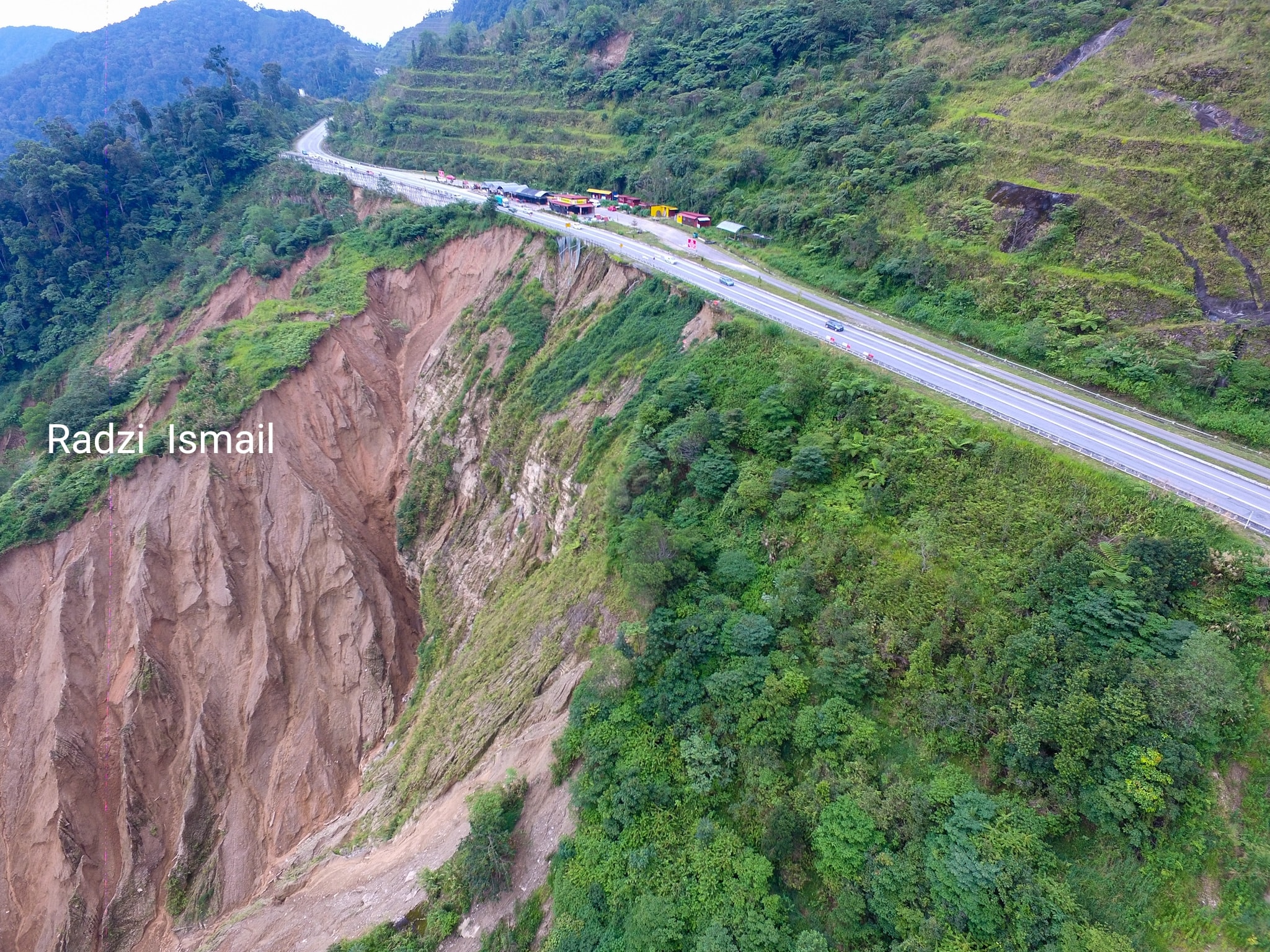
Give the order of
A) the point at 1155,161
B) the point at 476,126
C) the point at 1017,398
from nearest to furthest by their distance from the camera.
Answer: the point at 1017,398 < the point at 1155,161 < the point at 476,126

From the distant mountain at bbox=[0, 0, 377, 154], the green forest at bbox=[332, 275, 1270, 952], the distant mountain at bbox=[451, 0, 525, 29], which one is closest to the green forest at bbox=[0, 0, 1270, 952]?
the green forest at bbox=[332, 275, 1270, 952]

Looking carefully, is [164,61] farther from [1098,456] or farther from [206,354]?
[1098,456]

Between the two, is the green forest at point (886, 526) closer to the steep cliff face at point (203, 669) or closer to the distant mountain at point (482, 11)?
the steep cliff face at point (203, 669)

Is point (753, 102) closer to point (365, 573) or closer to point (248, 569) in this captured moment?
point (365, 573)

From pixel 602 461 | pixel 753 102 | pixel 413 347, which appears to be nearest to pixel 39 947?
pixel 602 461

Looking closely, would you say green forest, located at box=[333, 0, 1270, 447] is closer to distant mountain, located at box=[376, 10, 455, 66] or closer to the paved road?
the paved road

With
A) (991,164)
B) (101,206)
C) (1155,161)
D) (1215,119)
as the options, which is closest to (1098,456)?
(1155,161)
